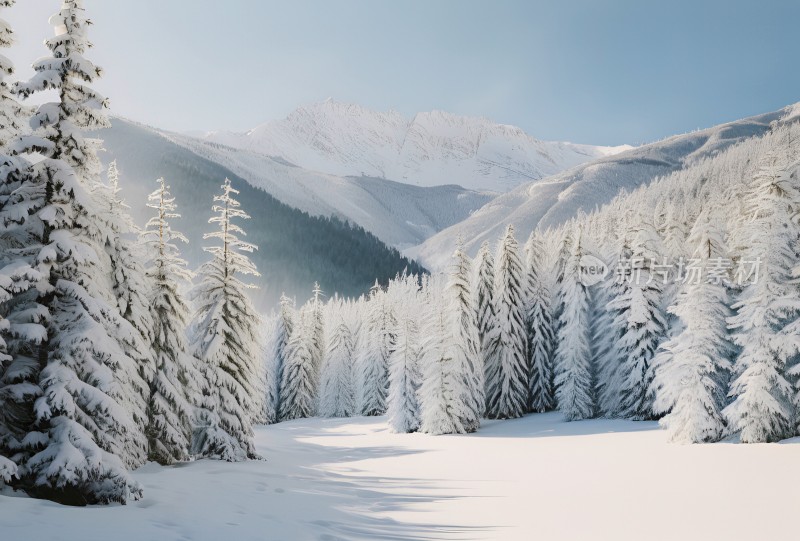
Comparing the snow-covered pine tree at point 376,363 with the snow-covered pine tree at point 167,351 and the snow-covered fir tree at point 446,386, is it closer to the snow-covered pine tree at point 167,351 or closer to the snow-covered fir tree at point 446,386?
the snow-covered fir tree at point 446,386

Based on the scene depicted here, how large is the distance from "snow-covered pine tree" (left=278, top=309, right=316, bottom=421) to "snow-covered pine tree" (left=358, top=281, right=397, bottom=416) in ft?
22.8

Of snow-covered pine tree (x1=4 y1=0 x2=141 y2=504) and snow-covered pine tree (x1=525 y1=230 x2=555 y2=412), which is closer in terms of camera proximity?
snow-covered pine tree (x1=4 y1=0 x2=141 y2=504)

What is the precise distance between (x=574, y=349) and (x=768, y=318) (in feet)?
57.2

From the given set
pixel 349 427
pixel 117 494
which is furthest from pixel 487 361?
pixel 117 494

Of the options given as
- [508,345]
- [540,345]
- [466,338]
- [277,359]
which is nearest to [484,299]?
[508,345]

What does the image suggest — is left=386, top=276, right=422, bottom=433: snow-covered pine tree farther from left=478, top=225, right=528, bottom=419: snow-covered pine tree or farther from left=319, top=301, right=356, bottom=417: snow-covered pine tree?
left=319, top=301, right=356, bottom=417: snow-covered pine tree

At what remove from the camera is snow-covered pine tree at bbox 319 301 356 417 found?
62594mm

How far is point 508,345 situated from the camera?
40.8m

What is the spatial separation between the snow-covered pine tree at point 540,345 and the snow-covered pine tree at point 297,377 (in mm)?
28929

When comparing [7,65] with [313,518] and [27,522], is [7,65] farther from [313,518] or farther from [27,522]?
[313,518]

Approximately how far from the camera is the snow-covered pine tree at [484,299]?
41.5m

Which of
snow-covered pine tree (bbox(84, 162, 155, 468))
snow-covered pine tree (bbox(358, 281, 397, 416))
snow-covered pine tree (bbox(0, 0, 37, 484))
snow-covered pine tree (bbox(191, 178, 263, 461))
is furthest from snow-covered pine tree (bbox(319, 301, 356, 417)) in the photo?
snow-covered pine tree (bbox(0, 0, 37, 484))

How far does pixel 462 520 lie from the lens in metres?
13.0

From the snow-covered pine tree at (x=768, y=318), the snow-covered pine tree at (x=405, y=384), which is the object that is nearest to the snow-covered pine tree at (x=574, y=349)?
the snow-covered pine tree at (x=405, y=384)
